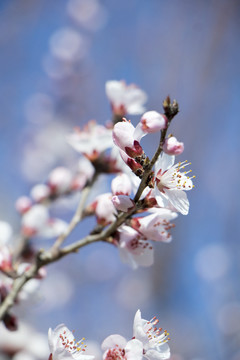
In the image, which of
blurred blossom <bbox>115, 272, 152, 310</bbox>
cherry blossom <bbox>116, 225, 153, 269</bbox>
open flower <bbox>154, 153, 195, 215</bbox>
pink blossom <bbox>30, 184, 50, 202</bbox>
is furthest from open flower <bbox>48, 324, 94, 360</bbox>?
blurred blossom <bbox>115, 272, 152, 310</bbox>

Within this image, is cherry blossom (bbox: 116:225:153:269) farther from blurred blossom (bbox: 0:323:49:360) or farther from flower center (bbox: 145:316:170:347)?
blurred blossom (bbox: 0:323:49:360)

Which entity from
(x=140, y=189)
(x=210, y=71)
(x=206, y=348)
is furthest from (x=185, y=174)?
(x=210, y=71)

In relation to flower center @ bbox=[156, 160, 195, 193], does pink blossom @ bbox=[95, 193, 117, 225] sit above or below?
above

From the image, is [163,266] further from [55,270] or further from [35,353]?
[35,353]

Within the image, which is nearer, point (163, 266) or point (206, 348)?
point (206, 348)

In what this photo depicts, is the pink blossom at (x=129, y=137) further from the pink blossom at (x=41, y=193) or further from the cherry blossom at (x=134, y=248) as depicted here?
the pink blossom at (x=41, y=193)

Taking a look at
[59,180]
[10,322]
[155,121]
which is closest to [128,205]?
[155,121]
